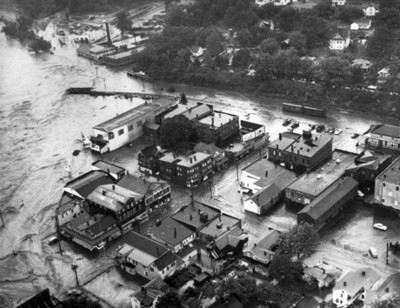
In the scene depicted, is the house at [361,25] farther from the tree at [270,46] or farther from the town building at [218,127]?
the town building at [218,127]

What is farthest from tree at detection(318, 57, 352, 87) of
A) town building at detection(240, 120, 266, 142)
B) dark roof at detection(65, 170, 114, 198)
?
dark roof at detection(65, 170, 114, 198)

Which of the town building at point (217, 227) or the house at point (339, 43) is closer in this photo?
the town building at point (217, 227)

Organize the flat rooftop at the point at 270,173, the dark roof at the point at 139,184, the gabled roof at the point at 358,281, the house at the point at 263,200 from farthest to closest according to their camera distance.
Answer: the flat rooftop at the point at 270,173 < the dark roof at the point at 139,184 < the house at the point at 263,200 < the gabled roof at the point at 358,281

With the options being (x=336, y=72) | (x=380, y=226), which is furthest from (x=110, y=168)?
(x=336, y=72)

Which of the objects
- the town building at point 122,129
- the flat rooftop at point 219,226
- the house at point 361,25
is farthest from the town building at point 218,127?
the house at point 361,25

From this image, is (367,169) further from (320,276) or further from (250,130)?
(250,130)

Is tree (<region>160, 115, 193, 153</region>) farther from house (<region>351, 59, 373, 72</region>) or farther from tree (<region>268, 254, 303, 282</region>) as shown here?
house (<region>351, 59, 373, 72</region>)
